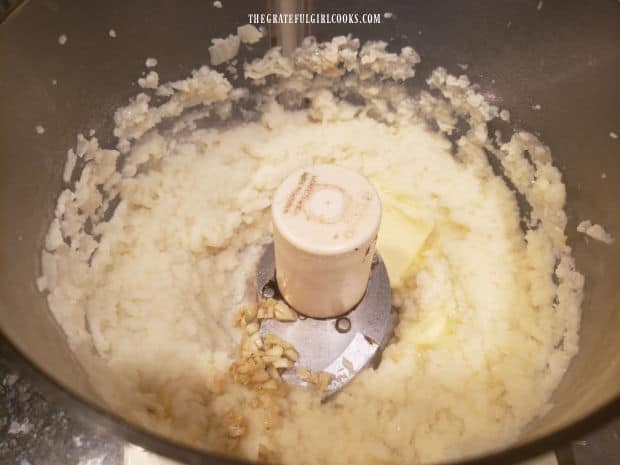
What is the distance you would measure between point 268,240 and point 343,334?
8.5 inches

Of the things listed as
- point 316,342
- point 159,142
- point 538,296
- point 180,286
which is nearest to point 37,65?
point 159,142

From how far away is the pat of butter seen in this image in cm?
90

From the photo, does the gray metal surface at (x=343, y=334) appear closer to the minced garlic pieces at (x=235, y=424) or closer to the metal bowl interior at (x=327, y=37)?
the minced garlic pieces at (x=235, y=424)

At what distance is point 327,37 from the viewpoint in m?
0.94

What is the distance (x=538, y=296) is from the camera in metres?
0.83

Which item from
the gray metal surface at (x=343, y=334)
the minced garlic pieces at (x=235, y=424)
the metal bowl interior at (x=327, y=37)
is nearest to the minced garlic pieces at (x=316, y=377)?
the gray metal surface at (x=343, y=334)

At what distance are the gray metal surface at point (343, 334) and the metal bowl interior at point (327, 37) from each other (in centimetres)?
28

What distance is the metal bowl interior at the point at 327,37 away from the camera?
621 millimetres

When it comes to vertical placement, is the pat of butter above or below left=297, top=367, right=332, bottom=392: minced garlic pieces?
above

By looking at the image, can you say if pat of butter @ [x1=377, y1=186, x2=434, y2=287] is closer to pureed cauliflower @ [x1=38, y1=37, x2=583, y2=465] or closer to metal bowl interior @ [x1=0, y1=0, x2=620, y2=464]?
pureed cauliflower @ [x1=38, y1=37, x2=583, y2=465]

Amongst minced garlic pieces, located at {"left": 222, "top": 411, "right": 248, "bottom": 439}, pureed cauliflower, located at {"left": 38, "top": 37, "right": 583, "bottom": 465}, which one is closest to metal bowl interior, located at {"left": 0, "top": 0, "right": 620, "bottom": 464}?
pureed cauliflower, located at {"left": 38, "top": 37, "right": 583, "bottom": 465}

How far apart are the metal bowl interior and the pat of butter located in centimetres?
22

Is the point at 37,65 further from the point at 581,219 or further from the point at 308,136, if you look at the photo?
the point at 581,219

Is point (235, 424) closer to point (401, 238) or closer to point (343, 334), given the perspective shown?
point (343, 334)
